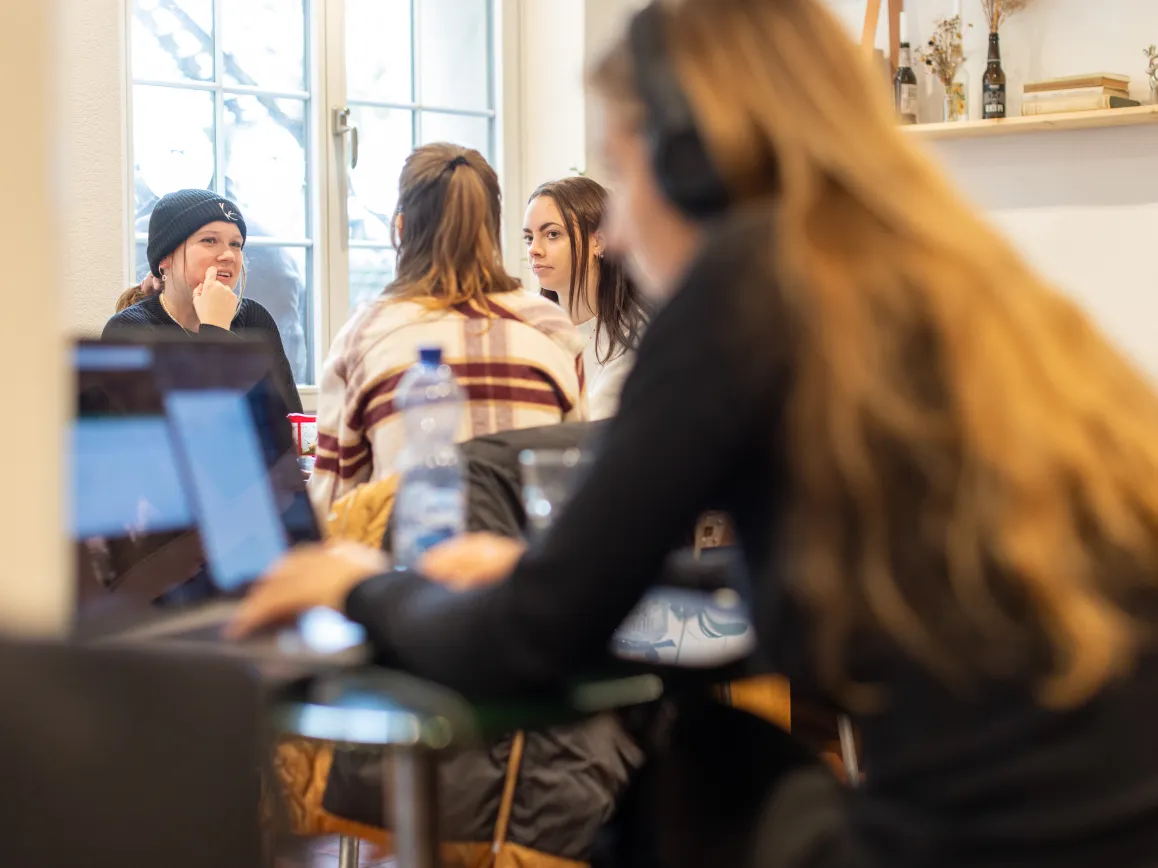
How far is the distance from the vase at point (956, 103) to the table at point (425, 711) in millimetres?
3511

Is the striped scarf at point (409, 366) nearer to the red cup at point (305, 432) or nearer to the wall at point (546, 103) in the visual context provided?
the red cup at point (305, 432)

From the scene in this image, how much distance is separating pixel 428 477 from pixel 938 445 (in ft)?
2.55

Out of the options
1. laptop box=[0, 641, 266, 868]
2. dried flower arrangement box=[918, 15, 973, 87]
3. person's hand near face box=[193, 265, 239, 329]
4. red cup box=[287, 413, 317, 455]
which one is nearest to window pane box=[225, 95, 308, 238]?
person's hand near face box=[193, 265, 239, 329]

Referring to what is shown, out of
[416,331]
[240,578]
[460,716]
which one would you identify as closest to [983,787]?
[460,716]

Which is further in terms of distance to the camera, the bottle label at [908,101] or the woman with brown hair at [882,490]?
the bottle label at [908,101]

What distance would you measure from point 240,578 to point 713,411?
59cm

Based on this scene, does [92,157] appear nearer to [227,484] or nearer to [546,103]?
[546,103]

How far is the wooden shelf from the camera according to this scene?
4145mm

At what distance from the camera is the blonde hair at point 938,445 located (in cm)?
97

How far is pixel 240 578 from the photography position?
1.39 metres

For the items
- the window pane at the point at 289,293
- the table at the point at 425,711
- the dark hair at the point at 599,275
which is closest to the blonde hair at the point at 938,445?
the table at the point at 425,711

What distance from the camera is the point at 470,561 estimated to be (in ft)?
4.23

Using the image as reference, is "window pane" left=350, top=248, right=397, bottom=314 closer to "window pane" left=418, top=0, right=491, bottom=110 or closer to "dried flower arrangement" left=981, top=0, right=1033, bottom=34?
"window pane" left=418, top=0, right=491, bottom=110

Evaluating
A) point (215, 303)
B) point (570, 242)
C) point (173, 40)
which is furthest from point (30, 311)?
point (173, 40)
